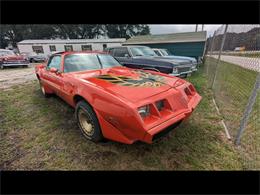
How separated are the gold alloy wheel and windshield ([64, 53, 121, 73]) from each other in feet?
3.52

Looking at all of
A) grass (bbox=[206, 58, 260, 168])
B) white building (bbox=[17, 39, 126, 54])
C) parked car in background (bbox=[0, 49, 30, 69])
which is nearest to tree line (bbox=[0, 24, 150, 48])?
white building (bbox=[17, 39, 126, 54])

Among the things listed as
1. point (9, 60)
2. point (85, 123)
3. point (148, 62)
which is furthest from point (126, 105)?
point (9, 60)

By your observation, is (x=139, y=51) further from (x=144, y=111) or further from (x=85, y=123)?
(x=144, y=111)

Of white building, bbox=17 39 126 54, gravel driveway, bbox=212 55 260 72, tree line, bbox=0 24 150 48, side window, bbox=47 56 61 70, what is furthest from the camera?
tree line, bbox=0 24 150 48

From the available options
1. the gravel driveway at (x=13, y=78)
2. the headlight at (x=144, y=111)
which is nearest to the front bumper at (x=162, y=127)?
the headlight at (x=144, y=111)

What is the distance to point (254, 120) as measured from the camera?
10.5 feet

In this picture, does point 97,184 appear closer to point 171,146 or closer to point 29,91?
point 171,146

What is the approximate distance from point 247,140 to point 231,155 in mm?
642

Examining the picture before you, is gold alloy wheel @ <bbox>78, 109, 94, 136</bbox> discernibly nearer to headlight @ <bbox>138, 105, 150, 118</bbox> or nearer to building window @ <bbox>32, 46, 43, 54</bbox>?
headlight @ <bbox>138, 105, 150, 118</bbox>

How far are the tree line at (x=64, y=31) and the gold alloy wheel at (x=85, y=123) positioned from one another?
42.1 meters

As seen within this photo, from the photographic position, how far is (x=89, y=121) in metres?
2.44

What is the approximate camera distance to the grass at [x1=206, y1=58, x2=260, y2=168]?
2340 mm

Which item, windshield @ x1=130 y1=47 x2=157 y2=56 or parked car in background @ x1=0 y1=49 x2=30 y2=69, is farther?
parked car in background @ x1=0 y1=49 x2=30 y2=69

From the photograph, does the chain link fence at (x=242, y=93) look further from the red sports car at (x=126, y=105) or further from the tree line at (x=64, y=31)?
the tree line at (x=64, y=31)
